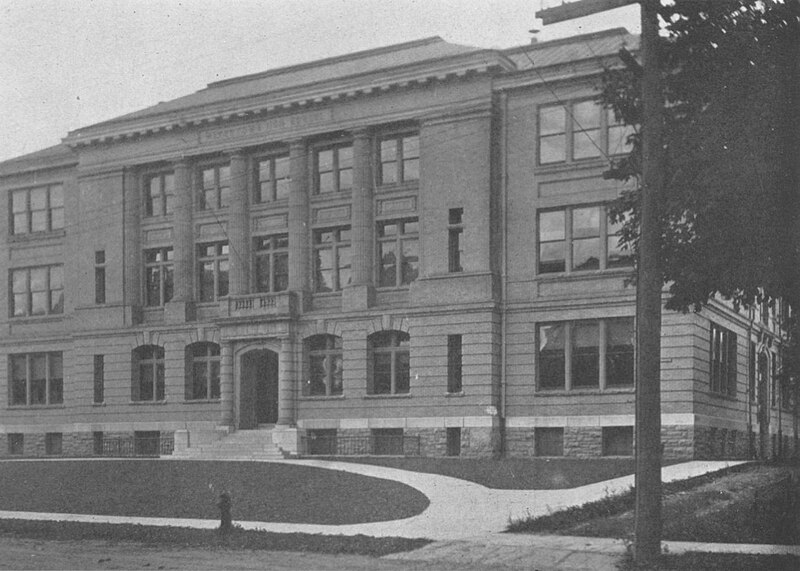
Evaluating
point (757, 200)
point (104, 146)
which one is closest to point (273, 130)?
point (104, 146)

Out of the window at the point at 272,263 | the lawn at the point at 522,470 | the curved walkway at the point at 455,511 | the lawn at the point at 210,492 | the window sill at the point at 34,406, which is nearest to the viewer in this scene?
the curved walkway at the point at 455,511

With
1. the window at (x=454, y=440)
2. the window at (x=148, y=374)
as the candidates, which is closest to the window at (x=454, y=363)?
the window at (x=454, y=440)

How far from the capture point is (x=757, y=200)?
14.7 m

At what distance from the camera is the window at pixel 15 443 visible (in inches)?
1781

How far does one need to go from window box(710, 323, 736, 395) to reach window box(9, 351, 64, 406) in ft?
92.3

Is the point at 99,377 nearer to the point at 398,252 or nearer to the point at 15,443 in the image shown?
the point at 15,443

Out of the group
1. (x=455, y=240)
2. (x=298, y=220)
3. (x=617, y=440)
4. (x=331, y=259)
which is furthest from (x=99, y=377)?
(x=617, y=440)

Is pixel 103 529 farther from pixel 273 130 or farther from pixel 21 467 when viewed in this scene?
pixel 273 130

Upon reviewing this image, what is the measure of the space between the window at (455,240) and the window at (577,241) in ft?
9.11

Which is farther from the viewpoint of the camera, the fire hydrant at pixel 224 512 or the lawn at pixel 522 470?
the lawn at pixel 522 470

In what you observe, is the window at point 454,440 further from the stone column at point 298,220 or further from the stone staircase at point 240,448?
the stone column at point 298,220

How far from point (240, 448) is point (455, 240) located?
10979 millimetres

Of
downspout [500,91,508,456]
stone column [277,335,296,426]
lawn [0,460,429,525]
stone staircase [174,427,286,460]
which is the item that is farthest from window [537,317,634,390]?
lawn [0,460,429,525]

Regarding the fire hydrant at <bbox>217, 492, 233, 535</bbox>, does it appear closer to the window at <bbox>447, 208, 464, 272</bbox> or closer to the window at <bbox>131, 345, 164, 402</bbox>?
the window at <bbox>447, 208, 464, 272</bbox>
